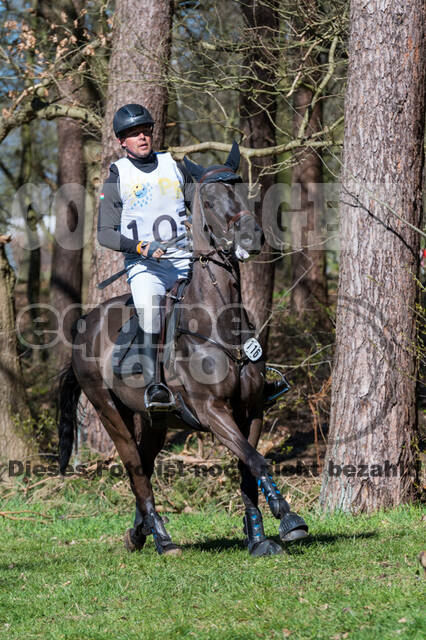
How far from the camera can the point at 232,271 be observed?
6.02 meters

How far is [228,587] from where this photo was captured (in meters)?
5.23

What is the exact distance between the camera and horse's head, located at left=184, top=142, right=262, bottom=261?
18.1 ft

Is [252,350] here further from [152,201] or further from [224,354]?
[152,201]

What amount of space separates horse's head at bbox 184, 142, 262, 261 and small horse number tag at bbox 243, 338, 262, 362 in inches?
28.0

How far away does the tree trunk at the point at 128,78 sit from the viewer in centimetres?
1077

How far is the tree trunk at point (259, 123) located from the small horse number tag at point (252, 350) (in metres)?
4.46

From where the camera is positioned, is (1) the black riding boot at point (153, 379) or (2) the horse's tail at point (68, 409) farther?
(2) the horse's tail at point (68, 409)

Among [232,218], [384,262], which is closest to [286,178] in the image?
[384,262]

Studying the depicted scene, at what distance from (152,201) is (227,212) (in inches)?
49.9

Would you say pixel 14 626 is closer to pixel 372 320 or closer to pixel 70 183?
pixel 372 320

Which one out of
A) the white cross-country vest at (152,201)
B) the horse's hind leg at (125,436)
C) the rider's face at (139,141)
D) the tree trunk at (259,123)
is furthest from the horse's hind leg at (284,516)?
the tree trunk at (259,123)

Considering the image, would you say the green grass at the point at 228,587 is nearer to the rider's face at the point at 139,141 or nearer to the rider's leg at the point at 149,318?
the rider's leg at the point at 149,318

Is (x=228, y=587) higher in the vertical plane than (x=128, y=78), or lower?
lower

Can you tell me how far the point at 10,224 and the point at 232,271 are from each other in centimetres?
1843
